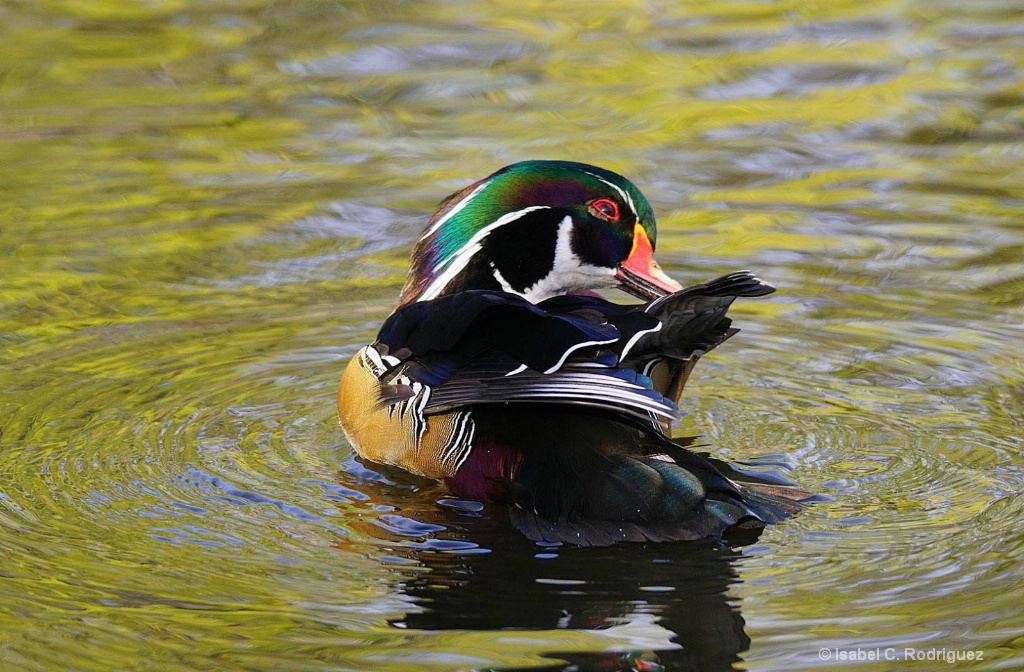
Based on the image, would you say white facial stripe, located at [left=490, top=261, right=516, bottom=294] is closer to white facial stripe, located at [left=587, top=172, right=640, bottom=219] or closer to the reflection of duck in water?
white facial stripe, located at [left=587, top=172, right=640, bottom=219]

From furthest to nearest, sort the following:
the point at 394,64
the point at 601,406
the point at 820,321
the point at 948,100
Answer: the point at 394,64
the point at 948,100
the point at 820,321
the point at 601,406

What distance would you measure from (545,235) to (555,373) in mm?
1368

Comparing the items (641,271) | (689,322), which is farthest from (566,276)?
(689,322)

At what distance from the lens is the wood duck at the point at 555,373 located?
5.44 metres

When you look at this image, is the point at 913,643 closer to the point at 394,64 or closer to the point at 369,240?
the point at 369,240

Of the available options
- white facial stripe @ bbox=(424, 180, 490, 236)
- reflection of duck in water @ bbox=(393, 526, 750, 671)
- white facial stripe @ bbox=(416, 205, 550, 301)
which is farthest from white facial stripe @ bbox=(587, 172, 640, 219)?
reflection of duck in water @ bbox=(393, 526, 750, 671)

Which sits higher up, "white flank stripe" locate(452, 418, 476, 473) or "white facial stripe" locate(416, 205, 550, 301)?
"white facial stripe" locate(416, 205, 550, 301)

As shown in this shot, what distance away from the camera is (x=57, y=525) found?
575cm

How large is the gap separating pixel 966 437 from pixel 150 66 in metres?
8.01

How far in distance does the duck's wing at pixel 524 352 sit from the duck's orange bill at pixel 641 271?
580 millimetres

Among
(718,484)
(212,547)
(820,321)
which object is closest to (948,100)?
(820,321)

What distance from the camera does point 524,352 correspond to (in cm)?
539

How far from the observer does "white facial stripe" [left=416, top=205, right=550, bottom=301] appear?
6547 millimetres

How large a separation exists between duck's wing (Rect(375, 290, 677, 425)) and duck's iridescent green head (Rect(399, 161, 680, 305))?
0.60m
